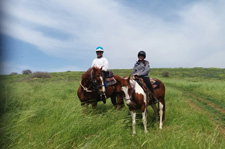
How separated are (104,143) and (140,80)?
9.65 feet

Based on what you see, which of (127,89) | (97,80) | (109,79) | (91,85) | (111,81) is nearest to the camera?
(127,89)

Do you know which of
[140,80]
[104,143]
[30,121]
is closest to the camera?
[104,143]

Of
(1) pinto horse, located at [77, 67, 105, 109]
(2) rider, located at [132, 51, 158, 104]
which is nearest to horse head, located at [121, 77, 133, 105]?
(1) pinto horse, located at [77, 67, 105, 109]

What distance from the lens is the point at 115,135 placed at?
3.12m

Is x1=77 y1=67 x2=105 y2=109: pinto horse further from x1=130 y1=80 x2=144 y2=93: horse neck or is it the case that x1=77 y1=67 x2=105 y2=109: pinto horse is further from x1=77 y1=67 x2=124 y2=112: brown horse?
x1=130 y1=80 x2=144 y2=93: horse neck

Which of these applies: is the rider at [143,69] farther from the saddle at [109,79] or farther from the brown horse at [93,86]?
the brown horse at [93,86]

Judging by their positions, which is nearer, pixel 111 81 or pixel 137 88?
pixel 137 88

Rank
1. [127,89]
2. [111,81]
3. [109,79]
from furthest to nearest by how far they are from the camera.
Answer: [109,79] → [111,81] → [127,89]

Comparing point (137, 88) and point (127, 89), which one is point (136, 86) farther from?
point (127, 89)

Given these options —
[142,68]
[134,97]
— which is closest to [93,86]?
[134,97]

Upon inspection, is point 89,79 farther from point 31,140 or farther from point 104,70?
point 31,140

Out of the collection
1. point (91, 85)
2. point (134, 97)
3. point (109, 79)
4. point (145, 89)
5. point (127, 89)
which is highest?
point (109, 79)

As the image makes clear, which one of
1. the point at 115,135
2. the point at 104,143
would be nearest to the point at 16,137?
the point at 104,143

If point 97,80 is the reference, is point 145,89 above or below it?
below
